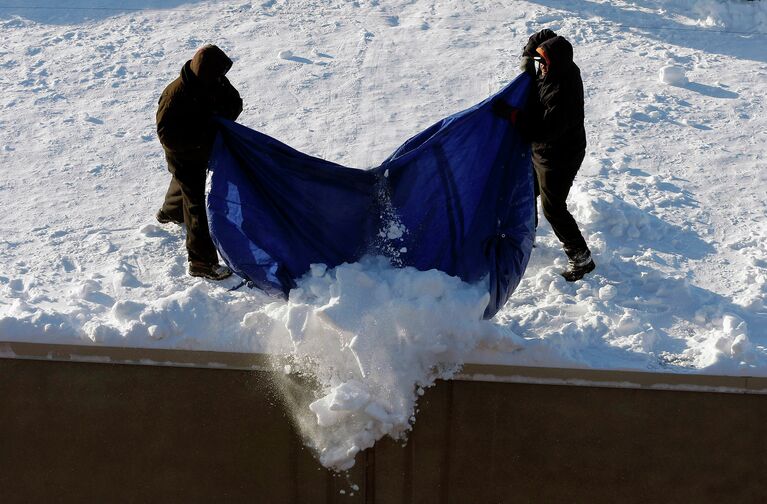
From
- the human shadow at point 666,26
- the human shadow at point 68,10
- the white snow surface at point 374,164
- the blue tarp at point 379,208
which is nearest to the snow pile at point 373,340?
the white snow surface at point 374,164

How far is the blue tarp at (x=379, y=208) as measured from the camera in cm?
476

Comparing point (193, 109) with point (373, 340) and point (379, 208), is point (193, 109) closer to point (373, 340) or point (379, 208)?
point (379, 208)

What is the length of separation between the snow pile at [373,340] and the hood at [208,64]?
1.08 m

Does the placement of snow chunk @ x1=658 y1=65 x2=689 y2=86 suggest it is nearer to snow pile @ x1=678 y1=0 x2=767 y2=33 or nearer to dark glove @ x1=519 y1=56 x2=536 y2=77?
snow pile @ x1=678 y1=0 x2=767 y2=33

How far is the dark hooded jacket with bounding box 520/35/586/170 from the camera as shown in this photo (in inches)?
187

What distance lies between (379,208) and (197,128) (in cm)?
100

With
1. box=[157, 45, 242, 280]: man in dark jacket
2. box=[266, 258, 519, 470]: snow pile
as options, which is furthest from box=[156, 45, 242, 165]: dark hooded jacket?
box=[266, 258, 519, 470]: snow pile

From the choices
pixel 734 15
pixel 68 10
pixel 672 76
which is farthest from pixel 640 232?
pixel 68 10

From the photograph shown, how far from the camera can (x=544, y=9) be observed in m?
7.87

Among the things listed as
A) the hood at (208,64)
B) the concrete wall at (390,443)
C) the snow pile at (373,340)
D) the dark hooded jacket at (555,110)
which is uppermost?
the hood at (208,64)

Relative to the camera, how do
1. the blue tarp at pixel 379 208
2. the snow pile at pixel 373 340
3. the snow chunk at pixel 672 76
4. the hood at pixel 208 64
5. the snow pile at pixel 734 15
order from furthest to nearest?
the snow pile at pixel 734 15 < the snow chunk at pixel 672 76 < the blue tarp at pixel 379 208 < the hood at pixel 208 64 < the snow pile at pixel 373 340

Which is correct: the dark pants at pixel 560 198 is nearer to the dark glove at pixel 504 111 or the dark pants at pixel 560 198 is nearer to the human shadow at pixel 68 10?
the dark glove at pixel 504 111

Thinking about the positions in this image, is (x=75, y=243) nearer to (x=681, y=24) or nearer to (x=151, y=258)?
(x=151, y=258)

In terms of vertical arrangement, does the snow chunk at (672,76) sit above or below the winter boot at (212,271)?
above
